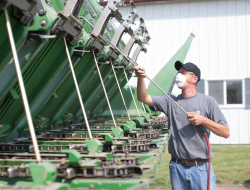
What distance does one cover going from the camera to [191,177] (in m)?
3.28

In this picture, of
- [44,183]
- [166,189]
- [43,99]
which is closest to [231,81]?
[166,189]

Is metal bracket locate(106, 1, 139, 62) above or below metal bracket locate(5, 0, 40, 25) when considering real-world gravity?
above

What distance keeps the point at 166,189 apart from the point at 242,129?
6.04 meters

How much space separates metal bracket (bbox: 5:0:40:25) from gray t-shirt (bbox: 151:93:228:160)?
187 centimetres

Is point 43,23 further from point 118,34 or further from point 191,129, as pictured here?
point 118,34

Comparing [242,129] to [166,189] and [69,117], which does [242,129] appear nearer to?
[166,189]

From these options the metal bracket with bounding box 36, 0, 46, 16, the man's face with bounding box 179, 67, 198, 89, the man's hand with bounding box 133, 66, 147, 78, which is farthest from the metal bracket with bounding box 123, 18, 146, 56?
the metal bracket with bounding box 36, 0, 46, 16

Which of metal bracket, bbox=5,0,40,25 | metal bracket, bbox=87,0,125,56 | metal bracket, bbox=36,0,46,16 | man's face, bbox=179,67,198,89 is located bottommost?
man's face, bbox=179,67,198,89

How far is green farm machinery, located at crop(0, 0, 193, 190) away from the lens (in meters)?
2.10

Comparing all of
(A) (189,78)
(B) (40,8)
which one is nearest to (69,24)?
(B) (40,8)

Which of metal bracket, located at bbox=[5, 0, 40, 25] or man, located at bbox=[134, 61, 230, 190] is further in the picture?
man, located at bbox=[134, 61, 230, 190]

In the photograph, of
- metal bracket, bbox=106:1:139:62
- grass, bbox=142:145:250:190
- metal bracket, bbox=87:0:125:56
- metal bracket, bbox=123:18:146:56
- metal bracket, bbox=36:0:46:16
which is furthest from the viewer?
grass, bbox=142:145:250:190

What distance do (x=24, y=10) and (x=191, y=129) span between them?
2.08m

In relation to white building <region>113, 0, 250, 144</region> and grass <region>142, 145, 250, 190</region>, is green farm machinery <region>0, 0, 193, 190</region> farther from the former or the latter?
white building <region>113, 0, 250, 144</region>
